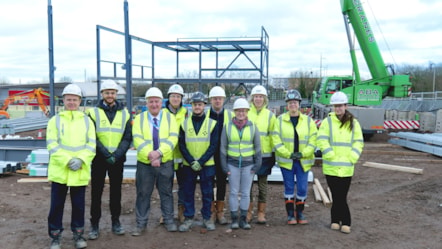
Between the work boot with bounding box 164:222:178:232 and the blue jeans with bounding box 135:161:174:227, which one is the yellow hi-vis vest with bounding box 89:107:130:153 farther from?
the work boot with bounding box 164:222:178:232

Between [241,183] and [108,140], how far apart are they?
195 centimetres

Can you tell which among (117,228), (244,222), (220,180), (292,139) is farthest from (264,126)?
(117,228)

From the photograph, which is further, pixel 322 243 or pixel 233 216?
pixel 233 216

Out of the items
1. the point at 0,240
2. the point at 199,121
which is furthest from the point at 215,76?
the point at 0,240

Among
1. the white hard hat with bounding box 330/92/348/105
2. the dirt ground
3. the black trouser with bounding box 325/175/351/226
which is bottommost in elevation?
the dirt ground

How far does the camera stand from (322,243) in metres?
5.03

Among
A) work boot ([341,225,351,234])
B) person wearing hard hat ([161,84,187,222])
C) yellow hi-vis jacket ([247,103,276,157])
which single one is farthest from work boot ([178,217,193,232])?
work boot ([341,225,351,234])

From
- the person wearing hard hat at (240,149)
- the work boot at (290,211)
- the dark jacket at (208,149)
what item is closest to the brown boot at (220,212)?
the person wearing hard hat at (240,149)

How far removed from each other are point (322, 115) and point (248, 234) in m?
13.7

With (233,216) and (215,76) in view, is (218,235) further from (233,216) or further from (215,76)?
(215,76)

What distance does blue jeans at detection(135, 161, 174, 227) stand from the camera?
5.22m

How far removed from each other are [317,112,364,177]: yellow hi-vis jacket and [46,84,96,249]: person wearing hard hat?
10.4 feet

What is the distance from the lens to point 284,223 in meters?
5.82

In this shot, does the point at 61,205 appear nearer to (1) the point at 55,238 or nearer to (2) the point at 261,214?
(1) the point at 55,238
